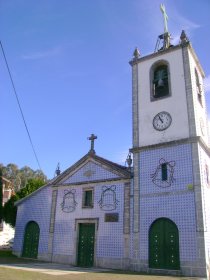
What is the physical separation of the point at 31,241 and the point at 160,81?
13.1 metres

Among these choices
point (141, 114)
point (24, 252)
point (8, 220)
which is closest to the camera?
point (141, 114)

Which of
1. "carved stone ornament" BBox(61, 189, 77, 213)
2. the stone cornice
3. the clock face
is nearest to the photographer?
the stone cornice

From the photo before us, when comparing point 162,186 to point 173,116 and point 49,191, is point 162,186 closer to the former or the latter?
point 173,116

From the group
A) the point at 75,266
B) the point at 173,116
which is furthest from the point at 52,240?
the point at 173,116

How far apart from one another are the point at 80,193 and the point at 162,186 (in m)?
5.63

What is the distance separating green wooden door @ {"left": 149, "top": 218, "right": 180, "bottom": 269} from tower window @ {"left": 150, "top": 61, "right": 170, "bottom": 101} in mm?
7325

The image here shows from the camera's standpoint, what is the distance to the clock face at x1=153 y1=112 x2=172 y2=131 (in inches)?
673

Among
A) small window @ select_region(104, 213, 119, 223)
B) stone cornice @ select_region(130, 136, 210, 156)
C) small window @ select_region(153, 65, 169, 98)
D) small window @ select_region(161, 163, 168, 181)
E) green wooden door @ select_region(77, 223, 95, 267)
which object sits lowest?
green wooden door @ select_region(77, 223, 95, 267)

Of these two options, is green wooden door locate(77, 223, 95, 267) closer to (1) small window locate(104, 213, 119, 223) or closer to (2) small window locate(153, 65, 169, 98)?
(1) small window locate(104, 213, 119, 223)

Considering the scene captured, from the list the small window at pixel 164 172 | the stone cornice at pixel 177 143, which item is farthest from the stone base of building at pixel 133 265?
the stone cornice at pixel 177 143

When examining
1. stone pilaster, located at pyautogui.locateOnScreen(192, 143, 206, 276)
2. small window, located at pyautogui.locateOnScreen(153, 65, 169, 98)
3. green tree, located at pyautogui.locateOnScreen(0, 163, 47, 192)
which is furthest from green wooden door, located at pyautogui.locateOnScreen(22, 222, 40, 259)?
green tree, located at pyautogui.locateOnScreen(0, 163, 47, 192)

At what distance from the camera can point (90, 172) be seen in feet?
63.0

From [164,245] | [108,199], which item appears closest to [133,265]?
[164,245]

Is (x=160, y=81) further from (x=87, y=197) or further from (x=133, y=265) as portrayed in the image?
(x=133, y=265)
